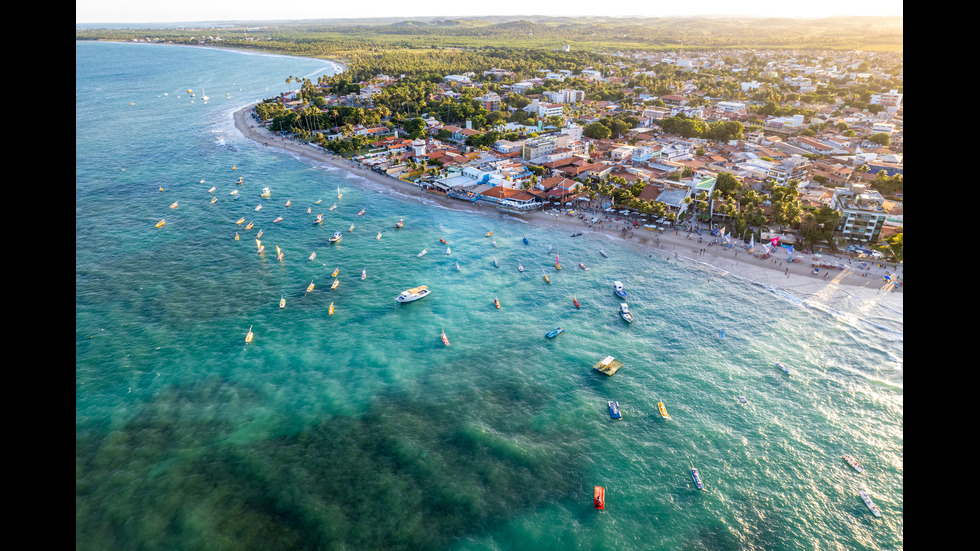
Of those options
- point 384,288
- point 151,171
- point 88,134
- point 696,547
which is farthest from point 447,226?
point 88,134

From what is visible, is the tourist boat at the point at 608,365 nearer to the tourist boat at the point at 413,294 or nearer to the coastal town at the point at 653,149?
the tourist boat at the point at 413,294

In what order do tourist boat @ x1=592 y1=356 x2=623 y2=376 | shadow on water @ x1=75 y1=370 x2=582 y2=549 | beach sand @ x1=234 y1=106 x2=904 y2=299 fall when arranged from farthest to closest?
1. beach sand @ x1=234 y1=106 x2=904 y2=299
2. tourist boat @ x1=592 y1=356 x2=623 y2=376
3. shadow on water @ x1=75 y1=370 x2=582 y2=549

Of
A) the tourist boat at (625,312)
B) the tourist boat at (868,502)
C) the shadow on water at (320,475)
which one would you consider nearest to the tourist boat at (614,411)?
the shadow on water at (320,475)

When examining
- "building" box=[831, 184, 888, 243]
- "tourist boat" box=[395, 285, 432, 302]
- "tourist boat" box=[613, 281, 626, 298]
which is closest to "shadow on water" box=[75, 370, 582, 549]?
"tourist boat" box=[395, 285, 432, 302]

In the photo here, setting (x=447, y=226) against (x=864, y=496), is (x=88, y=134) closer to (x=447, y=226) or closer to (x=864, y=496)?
(x=447, y=226)

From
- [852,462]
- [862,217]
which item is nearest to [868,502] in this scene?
[852,462]

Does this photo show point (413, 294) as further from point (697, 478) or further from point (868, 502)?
point (868, 502)

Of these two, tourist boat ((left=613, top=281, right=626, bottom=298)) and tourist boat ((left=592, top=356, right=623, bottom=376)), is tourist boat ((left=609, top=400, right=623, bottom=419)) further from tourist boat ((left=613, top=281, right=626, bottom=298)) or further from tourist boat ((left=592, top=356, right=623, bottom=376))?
tourist boat ((left=613, top=281, right=626, bottom=298))
